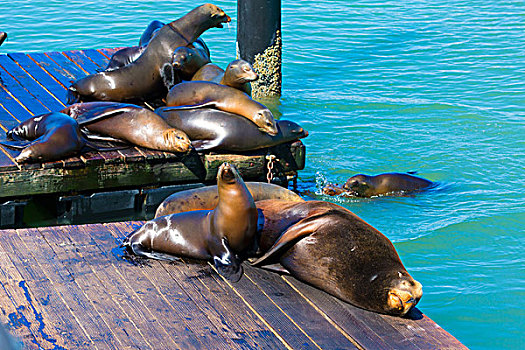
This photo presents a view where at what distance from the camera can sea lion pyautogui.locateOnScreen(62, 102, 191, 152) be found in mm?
5742

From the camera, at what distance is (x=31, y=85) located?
24.0 feet

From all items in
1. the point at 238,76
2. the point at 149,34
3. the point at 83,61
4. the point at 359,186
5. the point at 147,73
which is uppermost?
the point at 149,34

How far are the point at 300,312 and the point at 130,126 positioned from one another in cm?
288

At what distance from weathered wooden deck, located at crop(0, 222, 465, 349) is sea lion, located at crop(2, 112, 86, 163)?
1370mm

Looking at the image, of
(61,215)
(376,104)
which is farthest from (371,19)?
(61,215)

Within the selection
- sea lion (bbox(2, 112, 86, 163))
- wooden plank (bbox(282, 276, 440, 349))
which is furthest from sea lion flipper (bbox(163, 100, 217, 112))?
wooden plank (bbox(282, 276, 440, 349))

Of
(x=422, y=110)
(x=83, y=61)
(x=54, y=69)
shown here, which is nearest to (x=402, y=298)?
(x=54, y=69)

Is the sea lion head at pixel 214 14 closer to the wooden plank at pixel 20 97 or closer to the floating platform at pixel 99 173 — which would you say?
the floating platform at pixel 99 173

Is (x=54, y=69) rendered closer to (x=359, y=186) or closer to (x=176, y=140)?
(x=176, y=140)

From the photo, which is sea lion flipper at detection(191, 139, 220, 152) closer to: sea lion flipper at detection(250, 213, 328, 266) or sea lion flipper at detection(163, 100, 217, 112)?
sea lion flipper at detection(163, 100, 217, 112)

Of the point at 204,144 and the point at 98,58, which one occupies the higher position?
the point at 98,58

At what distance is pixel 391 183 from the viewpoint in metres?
7.02

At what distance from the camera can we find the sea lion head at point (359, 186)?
22.8ft

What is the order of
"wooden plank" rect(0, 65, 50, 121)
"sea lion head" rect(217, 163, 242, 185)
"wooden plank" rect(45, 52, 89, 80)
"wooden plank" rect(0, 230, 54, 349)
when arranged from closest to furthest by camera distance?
"wooden plank" rect(0, 230, 54, 349) → "sea lion head" rect(217, 163, 242, 185) → "wooden plank" rect(0, 65, 50, 121) → "wooden plank" rect(45, 52, 89, 80)
